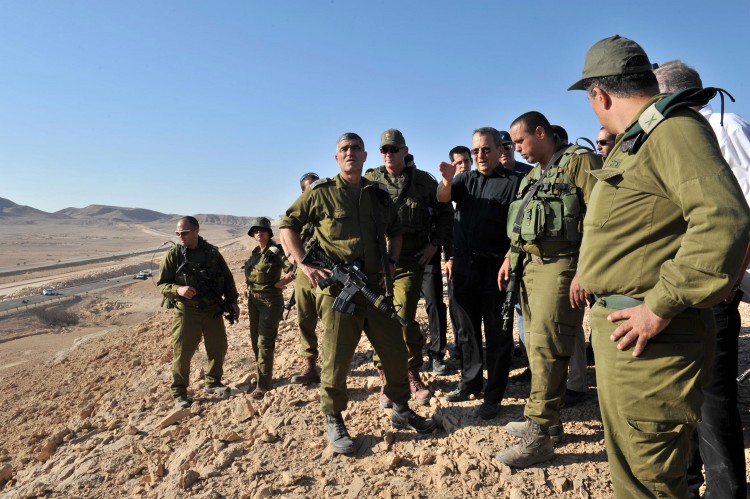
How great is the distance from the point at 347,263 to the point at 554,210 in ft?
4.94

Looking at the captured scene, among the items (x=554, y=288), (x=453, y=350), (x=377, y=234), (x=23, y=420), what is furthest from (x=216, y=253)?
(x=554, y=288)

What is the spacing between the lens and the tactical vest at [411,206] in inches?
164

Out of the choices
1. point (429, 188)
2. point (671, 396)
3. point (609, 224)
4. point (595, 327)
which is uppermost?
point (429, 188)

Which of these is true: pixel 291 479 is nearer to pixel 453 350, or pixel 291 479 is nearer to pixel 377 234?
pixel 377 234

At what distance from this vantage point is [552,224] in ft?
8.98

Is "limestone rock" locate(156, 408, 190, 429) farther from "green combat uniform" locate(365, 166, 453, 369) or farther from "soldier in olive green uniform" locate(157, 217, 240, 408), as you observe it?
"green combat uniform" locate(365, 166, 453, 369)

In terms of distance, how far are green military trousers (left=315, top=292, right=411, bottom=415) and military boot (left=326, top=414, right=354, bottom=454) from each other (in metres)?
0.07

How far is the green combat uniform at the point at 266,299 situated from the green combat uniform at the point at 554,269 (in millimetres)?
2964

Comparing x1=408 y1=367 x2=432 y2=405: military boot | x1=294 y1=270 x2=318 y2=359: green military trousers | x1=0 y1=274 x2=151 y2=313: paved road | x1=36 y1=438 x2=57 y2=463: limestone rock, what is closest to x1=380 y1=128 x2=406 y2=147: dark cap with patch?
x1=294 y1=270 x2=318 y2=359: green military trousers

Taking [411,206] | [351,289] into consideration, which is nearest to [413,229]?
[411,206]

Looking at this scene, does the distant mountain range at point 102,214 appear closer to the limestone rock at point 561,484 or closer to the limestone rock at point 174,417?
the limestone rock at point 174,417

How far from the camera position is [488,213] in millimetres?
3664

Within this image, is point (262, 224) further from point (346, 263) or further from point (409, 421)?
point (409, 421)

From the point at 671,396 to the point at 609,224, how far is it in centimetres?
65
